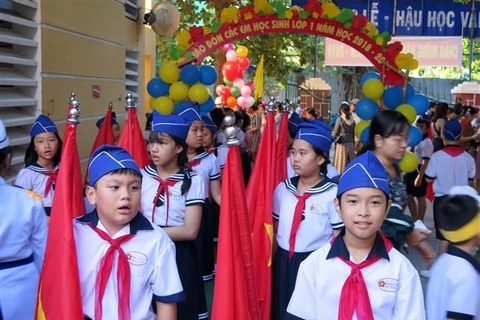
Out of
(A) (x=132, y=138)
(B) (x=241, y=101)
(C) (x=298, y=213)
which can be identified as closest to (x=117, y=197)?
(C) (x=298, y=213)

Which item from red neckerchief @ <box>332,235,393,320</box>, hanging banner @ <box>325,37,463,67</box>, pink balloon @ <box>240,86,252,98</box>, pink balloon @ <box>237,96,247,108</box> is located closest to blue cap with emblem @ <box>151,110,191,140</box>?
red neckerchief @ <box>332,235,393,320</box>

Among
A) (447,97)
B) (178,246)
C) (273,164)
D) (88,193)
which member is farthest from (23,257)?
(447,97)

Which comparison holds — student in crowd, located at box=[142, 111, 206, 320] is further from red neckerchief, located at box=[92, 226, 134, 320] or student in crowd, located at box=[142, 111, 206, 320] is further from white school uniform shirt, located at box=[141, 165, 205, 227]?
red neckerchief, located at box=[92, 226, 134, 320]

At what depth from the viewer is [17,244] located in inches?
122

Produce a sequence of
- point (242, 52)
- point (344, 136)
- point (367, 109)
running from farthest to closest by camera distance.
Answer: point (242, 52), point (344, 136), point (367, 109)

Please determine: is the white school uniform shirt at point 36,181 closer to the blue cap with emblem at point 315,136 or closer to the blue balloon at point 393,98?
the blue cap with emblem at point 315,136

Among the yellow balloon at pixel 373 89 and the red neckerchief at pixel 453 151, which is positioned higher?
the yellow balloon at pixel 373 89

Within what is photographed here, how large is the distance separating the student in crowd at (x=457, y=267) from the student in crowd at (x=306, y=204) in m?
1.06

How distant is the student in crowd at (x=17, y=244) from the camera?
305cm

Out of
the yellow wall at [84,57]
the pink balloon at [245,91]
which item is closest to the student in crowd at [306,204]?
the yellow wall at [84,57]

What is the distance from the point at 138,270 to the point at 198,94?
14.1 ft

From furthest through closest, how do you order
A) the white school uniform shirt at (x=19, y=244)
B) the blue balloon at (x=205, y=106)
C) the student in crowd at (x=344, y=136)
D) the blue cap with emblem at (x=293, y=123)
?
the student in crowd at (x=344, y=136)
the blue balloon at (x=205, y=106)
the blue cap with emblem at (x=293, y=123)
the white school uniform shirt at (x=19, y=244)

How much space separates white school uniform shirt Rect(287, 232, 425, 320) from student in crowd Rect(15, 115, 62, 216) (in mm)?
2727

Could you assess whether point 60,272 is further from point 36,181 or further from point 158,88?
point 158,88
